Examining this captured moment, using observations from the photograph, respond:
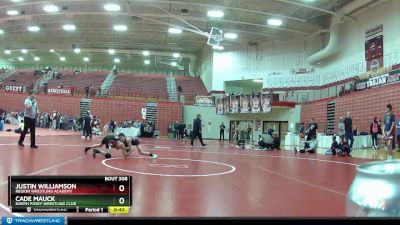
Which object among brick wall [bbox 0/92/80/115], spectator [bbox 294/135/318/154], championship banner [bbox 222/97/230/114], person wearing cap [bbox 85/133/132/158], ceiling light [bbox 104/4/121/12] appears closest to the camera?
person wearing cap [bbox 85/133/132/158]

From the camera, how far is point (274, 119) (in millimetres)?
30531

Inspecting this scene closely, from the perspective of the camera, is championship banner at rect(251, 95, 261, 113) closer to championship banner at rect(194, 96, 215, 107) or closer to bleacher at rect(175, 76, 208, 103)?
championship banner at rect(194, 96, 215, 107)

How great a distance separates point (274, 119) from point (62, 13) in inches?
737

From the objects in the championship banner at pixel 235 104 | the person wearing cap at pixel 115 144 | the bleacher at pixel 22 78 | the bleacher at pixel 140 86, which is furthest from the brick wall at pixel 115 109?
the person wearing cap at pixel 115 144

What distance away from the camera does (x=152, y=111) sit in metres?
34.7

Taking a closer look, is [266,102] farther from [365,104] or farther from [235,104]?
[365,104]

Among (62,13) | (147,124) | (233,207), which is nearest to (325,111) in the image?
(147,124)

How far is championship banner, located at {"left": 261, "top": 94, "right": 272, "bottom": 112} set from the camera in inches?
1078

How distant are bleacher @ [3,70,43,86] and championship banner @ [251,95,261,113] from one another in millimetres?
23240

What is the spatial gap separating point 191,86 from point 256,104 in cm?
1289

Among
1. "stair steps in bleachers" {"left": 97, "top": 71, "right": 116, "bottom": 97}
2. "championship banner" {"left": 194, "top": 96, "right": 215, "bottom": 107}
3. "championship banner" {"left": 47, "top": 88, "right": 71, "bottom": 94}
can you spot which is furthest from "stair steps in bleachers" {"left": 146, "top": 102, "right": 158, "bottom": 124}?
"championship banner" {"left": 47, "top": 88, "right": 71, "bottom": 94}

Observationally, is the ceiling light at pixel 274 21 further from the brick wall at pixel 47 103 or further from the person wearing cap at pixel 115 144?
the person wearing cap at pixel 115 144
